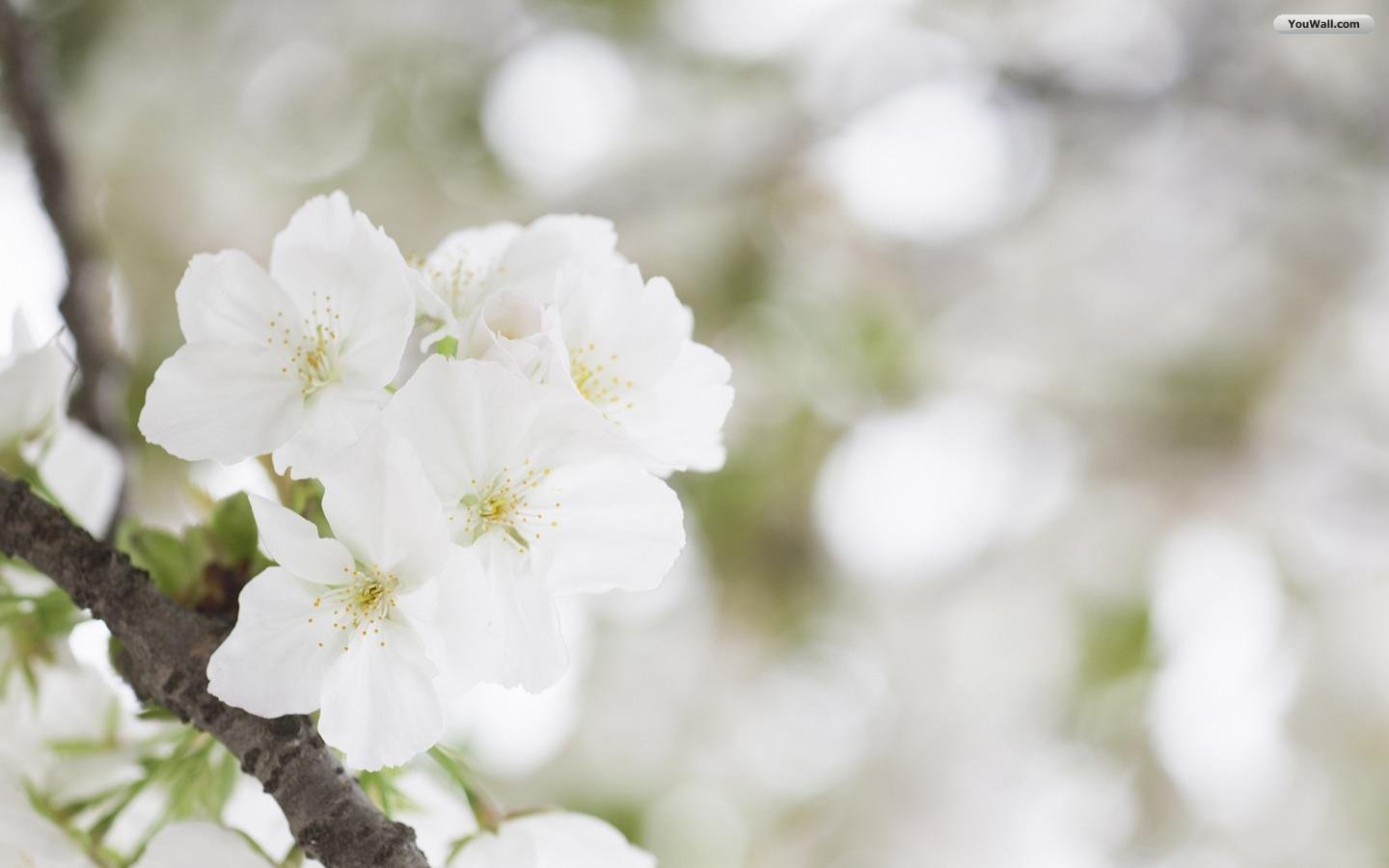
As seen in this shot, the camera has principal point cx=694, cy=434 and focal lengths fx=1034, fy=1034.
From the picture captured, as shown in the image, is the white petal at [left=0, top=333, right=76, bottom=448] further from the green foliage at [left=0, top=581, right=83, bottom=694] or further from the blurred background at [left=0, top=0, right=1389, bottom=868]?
the blurred background at [left=0, top=0, right=1389, bottom=868]

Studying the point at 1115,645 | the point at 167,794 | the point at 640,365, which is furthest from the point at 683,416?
the point at 1115,645

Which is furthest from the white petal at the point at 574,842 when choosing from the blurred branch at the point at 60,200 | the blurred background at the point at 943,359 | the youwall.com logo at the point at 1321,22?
the youwall.com logo at the point at 1321,22

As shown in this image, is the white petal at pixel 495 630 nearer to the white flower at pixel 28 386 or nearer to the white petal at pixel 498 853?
the white petal at pixel 498 853

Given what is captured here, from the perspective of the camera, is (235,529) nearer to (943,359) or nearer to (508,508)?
(508,508)

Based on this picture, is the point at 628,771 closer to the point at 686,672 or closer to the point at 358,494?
the point at 686,672

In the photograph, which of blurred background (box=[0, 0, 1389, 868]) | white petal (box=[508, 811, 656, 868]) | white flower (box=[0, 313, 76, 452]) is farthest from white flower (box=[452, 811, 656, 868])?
blurred background (box=[0, 0, 1389, 868])
